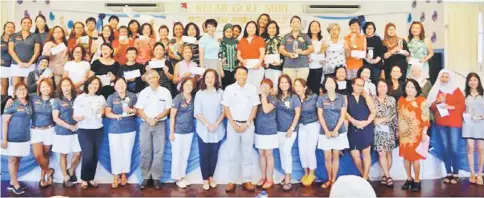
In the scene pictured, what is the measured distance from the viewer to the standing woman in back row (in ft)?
19.4

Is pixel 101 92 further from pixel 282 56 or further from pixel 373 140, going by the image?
pixel 373 140

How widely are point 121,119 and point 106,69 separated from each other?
2.20ft

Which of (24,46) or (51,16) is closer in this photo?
(24,46)

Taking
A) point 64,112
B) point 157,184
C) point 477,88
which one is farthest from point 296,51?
point 64,112

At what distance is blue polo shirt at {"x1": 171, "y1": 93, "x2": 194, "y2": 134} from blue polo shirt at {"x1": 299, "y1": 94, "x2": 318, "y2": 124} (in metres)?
1.24

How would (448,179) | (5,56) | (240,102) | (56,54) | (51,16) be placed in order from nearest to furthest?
(240,102), (448,179), (56,54), (5,56), (51,16)

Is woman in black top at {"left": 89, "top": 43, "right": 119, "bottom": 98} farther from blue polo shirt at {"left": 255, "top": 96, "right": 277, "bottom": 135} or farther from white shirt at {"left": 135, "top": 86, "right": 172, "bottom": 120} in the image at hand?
blue polo shirt at {"left": 255, "top": 96, "right": 277, "bottom": 135}

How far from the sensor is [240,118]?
5.16 metres

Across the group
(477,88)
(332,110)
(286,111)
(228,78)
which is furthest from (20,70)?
(477,88)

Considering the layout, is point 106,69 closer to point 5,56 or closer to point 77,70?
point 77,70

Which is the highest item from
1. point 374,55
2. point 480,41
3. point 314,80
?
point 480,41

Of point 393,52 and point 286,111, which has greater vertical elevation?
point 393,52

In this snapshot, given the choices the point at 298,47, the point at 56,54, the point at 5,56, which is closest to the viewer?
the point at 298,47

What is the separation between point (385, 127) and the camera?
5.31 meters
